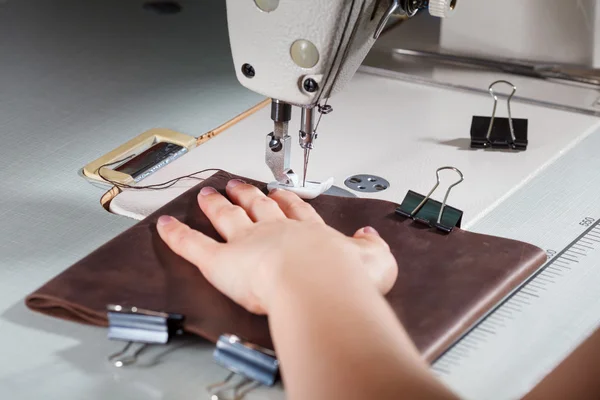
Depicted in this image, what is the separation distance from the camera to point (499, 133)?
1.84 m

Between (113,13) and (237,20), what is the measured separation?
1.10 m

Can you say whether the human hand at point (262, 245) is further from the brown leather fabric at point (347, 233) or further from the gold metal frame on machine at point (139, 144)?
the gold metal frame on machine at point (139, 144)

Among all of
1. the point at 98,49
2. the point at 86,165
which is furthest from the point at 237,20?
the point at 98,49

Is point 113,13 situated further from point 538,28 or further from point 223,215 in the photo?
point 223,215

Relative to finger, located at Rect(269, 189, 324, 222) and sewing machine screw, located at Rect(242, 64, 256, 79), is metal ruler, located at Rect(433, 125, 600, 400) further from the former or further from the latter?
sewing machine screw, located at Rect(242, 64, 256, 79)

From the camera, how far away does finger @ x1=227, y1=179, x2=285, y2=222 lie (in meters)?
1.42

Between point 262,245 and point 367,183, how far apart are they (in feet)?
1.43

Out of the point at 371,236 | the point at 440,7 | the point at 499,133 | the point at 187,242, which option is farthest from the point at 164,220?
the point at 499,133

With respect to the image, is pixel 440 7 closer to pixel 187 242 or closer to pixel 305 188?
pixel 305 188

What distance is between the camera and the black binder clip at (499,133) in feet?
5.95

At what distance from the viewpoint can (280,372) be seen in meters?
1.18

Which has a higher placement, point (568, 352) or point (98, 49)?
point (98, 49)

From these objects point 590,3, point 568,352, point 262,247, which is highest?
point 590,3

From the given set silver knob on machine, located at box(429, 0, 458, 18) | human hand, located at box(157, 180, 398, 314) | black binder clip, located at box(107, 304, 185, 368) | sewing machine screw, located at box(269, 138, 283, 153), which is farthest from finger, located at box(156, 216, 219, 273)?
silver knob on machine, located at box(429, 0, 458, 18)
